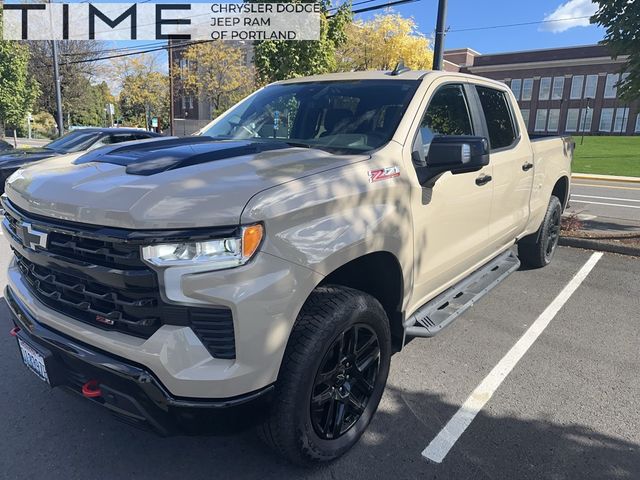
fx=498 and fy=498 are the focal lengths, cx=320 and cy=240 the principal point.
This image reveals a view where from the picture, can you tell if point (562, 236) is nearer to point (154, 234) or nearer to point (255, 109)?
point (255, 109)

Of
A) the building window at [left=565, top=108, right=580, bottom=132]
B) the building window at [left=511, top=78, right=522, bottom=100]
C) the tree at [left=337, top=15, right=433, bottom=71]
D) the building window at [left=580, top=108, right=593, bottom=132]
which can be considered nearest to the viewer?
the tree at [left=337, top=15, right=433, bottom=71]

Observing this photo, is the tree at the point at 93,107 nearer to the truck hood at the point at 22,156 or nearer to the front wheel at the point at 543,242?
the truck hood at the point at 22,156

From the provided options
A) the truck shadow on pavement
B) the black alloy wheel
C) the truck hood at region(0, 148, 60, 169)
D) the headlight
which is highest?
the headlight

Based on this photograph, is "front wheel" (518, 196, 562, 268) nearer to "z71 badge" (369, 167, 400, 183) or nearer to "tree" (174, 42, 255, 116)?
"z71 badge" (369, 167, 400, 183)

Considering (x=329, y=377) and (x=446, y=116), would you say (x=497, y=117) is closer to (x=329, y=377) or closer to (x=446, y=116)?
(x=446, y=116)

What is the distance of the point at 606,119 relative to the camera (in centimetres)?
6881

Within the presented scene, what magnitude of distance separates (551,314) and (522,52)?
261 feet

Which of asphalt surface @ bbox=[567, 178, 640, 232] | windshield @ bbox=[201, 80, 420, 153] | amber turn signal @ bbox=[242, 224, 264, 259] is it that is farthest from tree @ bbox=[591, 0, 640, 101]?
amber turn signal @ bbox=[242, 224, 264, 259]

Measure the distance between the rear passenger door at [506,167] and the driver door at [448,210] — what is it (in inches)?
8.2

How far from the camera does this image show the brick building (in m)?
67.8

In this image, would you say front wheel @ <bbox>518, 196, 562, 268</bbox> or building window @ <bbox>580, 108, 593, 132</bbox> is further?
building window @ <bbox>580, 108, 593, 132</bbox>

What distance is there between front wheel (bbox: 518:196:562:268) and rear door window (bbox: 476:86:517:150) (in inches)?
60.4

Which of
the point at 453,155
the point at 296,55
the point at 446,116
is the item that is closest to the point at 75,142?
the point at 296,55

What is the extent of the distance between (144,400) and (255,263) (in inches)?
27.5
